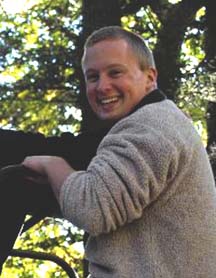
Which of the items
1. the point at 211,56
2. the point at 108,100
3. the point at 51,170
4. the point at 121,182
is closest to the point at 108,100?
the point at 108,100

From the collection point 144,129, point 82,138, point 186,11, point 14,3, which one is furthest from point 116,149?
point 14,3

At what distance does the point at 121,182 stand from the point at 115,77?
45 cm

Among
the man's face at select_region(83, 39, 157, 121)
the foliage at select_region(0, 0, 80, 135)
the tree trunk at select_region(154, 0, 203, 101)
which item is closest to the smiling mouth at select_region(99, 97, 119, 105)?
the man's face at select_region(83, 39, 157, 121)

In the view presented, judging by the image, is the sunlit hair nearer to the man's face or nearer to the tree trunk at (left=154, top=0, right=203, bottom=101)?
the man's face

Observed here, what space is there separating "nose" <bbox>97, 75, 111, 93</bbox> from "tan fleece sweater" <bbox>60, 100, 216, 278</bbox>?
0.22 metres

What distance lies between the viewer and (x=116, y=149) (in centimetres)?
224

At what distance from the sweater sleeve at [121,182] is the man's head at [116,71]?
300 millimetres

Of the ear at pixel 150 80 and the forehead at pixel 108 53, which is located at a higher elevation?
the forehead at pixel 108 53

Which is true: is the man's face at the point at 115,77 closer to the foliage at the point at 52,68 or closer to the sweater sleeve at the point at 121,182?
the sweater sleeve at the point at 121,182

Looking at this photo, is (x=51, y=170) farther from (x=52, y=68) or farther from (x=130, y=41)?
(x=52, y=68)

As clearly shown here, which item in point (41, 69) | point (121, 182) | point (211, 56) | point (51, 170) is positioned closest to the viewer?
point (121, 182)

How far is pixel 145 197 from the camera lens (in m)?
2.21

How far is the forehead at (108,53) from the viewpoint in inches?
98.3

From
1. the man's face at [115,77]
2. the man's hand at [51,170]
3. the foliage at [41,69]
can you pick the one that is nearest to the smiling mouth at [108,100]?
the man's face at [115,77]
